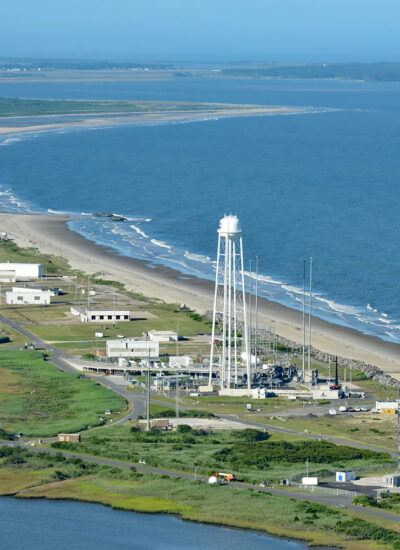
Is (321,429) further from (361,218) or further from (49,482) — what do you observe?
(361,218)

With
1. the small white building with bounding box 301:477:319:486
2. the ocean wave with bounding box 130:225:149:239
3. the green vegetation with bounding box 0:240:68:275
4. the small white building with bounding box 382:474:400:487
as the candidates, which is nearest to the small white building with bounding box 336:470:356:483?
the small white building with bounding box 301:477:319:486

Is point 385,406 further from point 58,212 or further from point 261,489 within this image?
point 58,212

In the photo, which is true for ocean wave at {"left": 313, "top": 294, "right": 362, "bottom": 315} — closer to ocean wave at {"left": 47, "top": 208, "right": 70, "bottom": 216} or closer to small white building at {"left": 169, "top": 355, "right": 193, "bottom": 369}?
small white building at {"left": 169, "top": 355, "right": 193, "bottom": 369}

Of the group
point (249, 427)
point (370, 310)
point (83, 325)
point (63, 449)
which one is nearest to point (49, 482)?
point (63, 449)

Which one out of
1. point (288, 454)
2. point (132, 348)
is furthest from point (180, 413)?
point (132, 348)

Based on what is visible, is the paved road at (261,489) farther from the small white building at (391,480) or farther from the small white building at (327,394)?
the small white building at (327,394)

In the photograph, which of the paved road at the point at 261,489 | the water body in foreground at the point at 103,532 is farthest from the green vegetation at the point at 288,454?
the water body in foreground at the point at 103,532
